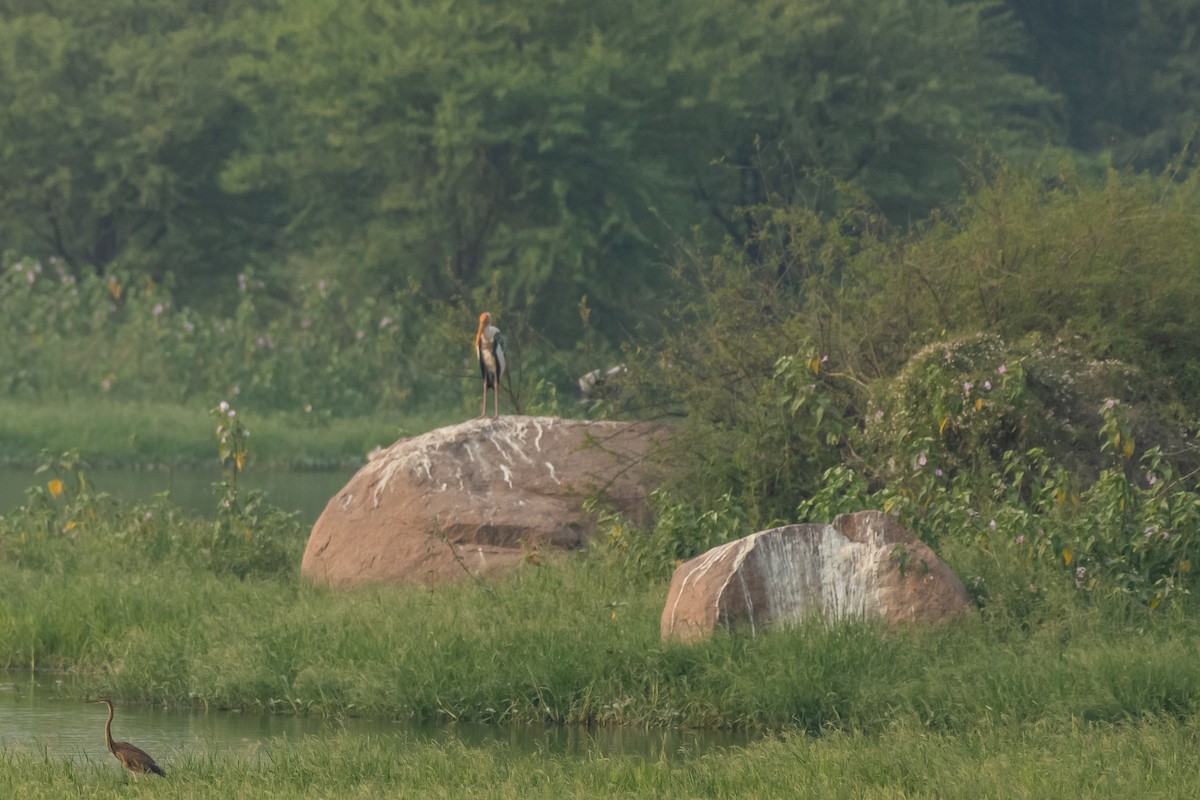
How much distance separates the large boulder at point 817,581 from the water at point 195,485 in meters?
8.12

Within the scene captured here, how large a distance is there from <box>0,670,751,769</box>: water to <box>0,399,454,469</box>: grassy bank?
49.0 feet

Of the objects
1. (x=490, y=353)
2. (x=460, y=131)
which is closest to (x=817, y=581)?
(x=490, y=353)

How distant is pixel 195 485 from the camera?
2336 cm

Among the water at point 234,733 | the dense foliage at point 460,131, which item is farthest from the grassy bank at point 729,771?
the dense foliage at point 460,131

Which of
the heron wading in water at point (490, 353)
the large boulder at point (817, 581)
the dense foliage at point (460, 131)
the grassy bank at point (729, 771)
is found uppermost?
the dense foliage at point (460, 131)

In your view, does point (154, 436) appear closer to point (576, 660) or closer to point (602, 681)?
point (576, 660)

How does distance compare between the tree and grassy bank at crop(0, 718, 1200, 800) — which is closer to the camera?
grassy bank at crop(0, 718, 1200, 800)

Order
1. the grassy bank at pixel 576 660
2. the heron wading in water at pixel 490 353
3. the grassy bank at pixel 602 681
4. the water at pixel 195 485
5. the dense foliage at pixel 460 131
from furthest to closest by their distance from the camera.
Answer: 1. the dense foliage at pixel 460 131
2. the water at pixel 195 485
3. the heron wading in water at pixel 490 353
4. the grassy bank at pixel 576 660
5. the grassy bank at pixel 602 681

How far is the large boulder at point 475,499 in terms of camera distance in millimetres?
13305

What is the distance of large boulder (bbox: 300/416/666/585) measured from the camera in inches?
524

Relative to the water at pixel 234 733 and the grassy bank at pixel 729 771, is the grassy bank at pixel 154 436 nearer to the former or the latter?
the water at pixel 234 733

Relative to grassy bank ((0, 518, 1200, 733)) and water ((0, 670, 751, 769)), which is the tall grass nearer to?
grassy bank ((0, 518, 1200, 733))

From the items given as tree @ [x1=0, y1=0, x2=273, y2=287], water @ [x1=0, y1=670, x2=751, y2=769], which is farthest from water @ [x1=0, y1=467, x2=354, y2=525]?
tree @ [x1=0, y1=0, x2=273, y2=287]

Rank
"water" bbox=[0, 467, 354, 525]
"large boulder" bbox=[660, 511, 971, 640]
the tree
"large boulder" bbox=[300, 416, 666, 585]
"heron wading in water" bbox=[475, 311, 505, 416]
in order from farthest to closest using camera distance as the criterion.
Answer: the tree
"water" bbox=[0, 467, 354, 525]
"heron wading in water" bbox=[475, 311, 505, 416]
"large boulder" bbox=[300, 416, 666, 585]
"large boulder" bbox=[660, 511, 971, 640]
